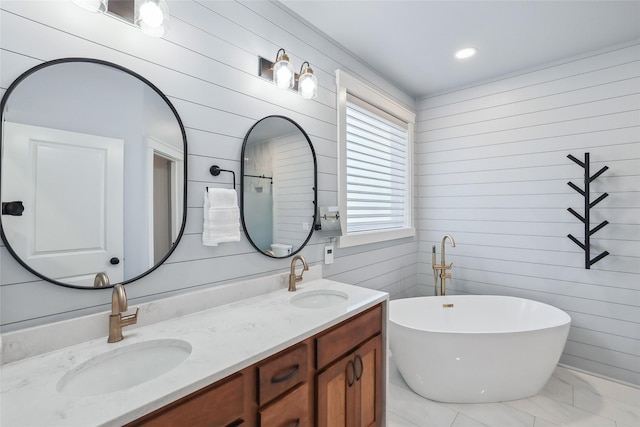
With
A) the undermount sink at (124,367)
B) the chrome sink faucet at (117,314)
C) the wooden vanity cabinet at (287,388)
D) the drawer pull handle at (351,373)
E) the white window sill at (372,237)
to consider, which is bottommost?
the drawer pull handle at (351,373)

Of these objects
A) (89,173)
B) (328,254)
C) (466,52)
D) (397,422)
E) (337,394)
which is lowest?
(397,422)

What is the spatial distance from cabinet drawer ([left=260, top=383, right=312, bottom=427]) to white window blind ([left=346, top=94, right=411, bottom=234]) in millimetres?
1360

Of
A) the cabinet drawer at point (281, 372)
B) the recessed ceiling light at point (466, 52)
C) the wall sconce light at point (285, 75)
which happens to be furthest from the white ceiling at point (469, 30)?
the cabinet drawer at point (281, 372)

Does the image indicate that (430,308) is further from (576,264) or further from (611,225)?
(611,225)

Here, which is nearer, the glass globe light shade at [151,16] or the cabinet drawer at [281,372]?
the cabinet drawer at [281,372]

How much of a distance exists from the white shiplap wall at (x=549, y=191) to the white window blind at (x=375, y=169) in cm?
36

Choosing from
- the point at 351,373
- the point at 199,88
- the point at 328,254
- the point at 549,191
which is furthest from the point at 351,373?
the point at 549,191

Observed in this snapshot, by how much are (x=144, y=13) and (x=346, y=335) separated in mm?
1552

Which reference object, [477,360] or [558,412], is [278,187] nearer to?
[477,360]

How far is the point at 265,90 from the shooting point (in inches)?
67.1

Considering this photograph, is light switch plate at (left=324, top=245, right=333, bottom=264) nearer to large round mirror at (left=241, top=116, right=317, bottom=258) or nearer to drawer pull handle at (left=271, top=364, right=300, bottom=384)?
large round mirror at (left=241, top=116, right=317, bottom=258)

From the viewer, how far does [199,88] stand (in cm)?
141

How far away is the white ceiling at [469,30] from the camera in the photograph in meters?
1.83

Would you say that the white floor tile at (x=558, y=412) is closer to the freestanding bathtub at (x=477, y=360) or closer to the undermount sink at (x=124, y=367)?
the freestanding bathtub at (x=477, y=360)
